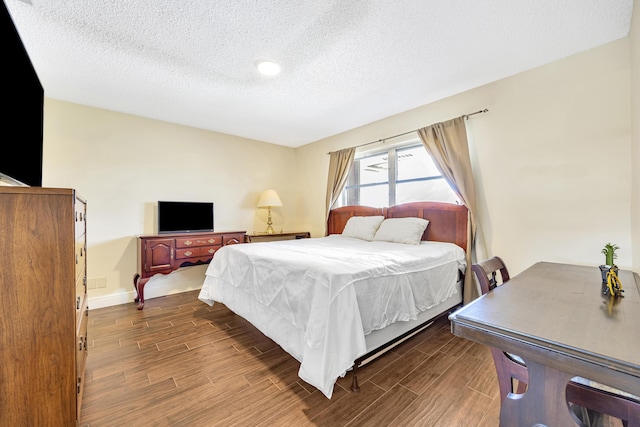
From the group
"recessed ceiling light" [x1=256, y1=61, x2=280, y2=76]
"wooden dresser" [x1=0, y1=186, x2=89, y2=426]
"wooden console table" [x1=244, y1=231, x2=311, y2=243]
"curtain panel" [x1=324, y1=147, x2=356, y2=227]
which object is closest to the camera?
"wooden dresser" [x1=0, y1=186, x2=89, y2=426]

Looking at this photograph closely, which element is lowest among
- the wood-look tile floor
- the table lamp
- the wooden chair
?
the wood-look tile floor

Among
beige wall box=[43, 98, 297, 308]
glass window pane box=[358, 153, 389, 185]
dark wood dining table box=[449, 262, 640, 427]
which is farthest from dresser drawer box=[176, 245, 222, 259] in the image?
dark wood dining table box=[449, 262, 640, 427]

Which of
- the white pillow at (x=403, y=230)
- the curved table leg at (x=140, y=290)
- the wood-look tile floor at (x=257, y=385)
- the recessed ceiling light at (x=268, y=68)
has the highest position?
the recessed ceiling light at (x=268, y=68)

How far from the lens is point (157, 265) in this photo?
3.15 metres

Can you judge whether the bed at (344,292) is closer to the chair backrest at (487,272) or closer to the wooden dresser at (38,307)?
the chair backrest at (487,272)

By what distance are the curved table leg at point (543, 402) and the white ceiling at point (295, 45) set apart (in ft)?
6.59

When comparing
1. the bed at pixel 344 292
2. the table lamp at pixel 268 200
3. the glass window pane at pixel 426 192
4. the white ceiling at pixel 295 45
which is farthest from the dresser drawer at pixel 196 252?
the glass window pane at pixel 426 192

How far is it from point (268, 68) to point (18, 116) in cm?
170

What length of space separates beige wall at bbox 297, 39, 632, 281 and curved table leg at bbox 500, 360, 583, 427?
1.98 m

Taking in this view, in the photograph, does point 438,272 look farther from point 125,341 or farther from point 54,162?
point 54,162

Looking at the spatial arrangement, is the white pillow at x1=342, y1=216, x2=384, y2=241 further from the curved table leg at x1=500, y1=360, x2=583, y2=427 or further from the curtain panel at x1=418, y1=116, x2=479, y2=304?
the curved table leg at x1=500, y1=360, x2=583, y2=427

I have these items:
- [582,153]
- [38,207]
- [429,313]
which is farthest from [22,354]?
[582,153]

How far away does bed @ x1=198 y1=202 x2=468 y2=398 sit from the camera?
1.50 meters

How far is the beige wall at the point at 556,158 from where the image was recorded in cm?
200
